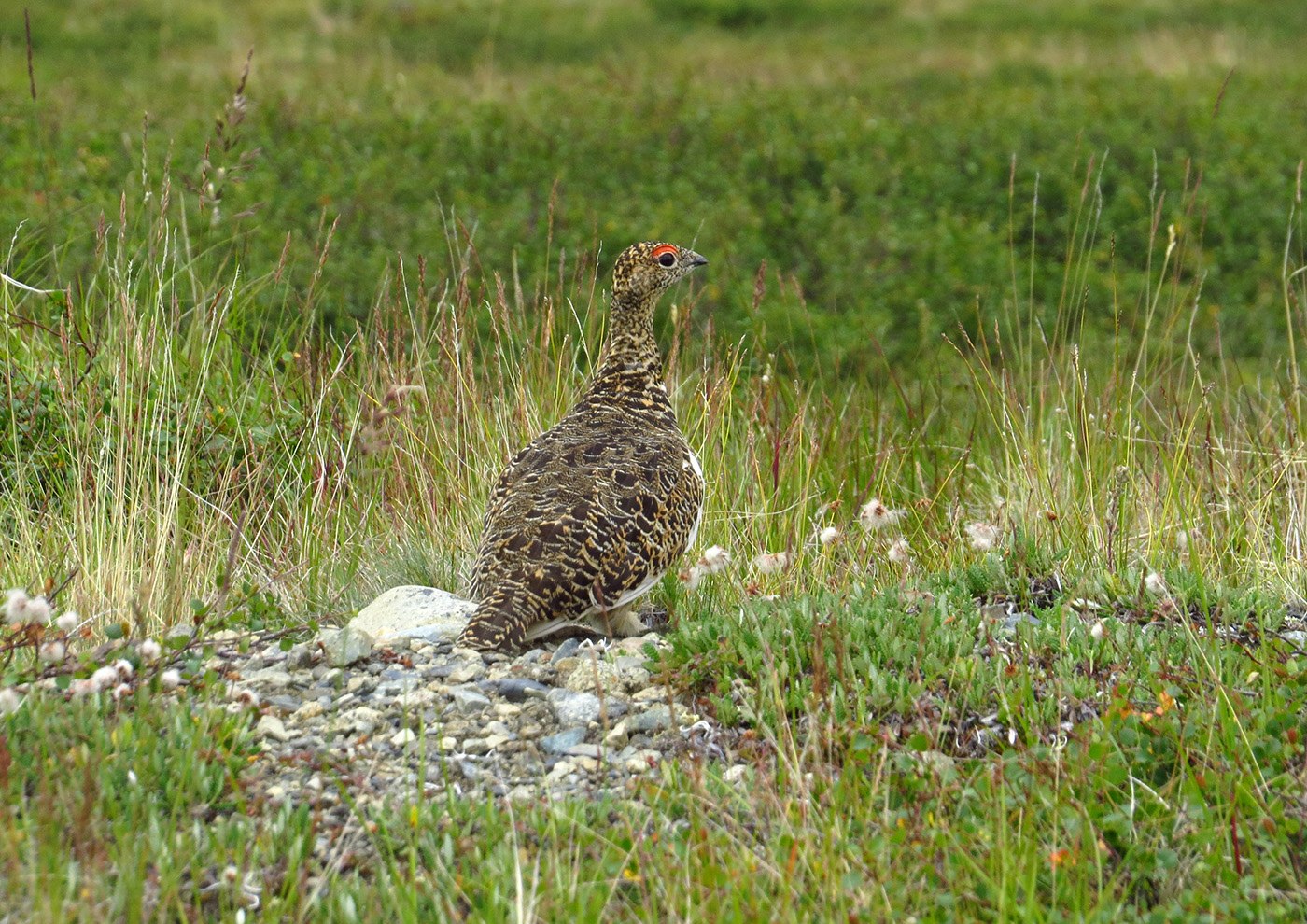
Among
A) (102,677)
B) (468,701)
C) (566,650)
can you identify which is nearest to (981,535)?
(566,650)

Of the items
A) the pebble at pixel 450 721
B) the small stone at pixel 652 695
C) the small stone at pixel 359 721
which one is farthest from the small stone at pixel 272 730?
the small stone at pixel 652 695

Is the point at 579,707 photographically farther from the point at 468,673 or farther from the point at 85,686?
the point at 85,686

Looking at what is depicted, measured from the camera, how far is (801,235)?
1309 centimetres

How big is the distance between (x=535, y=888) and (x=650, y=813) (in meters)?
0.43

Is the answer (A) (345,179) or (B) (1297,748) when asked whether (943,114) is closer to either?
(A) (345,179)

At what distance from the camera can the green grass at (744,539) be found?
3.28m

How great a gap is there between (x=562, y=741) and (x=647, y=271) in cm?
238

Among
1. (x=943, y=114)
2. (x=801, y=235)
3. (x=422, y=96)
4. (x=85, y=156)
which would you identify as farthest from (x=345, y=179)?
(x=943, y=114)

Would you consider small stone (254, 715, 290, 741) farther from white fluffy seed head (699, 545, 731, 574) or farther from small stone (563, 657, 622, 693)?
white fluffy seed head (699, 545, 731, 574)

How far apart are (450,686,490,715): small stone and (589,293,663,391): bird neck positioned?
1.74 meters

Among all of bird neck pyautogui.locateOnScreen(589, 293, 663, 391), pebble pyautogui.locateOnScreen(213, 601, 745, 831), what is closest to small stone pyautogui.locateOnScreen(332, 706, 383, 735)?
pebble pyautogui.locateOnScreen(213, 601, 745, 831)

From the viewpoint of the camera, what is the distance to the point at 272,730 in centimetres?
391

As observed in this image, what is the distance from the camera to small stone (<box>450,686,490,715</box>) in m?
4.11

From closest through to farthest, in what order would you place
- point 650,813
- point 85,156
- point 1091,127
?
point 650,813 → point 85,156 → point 1091,127
